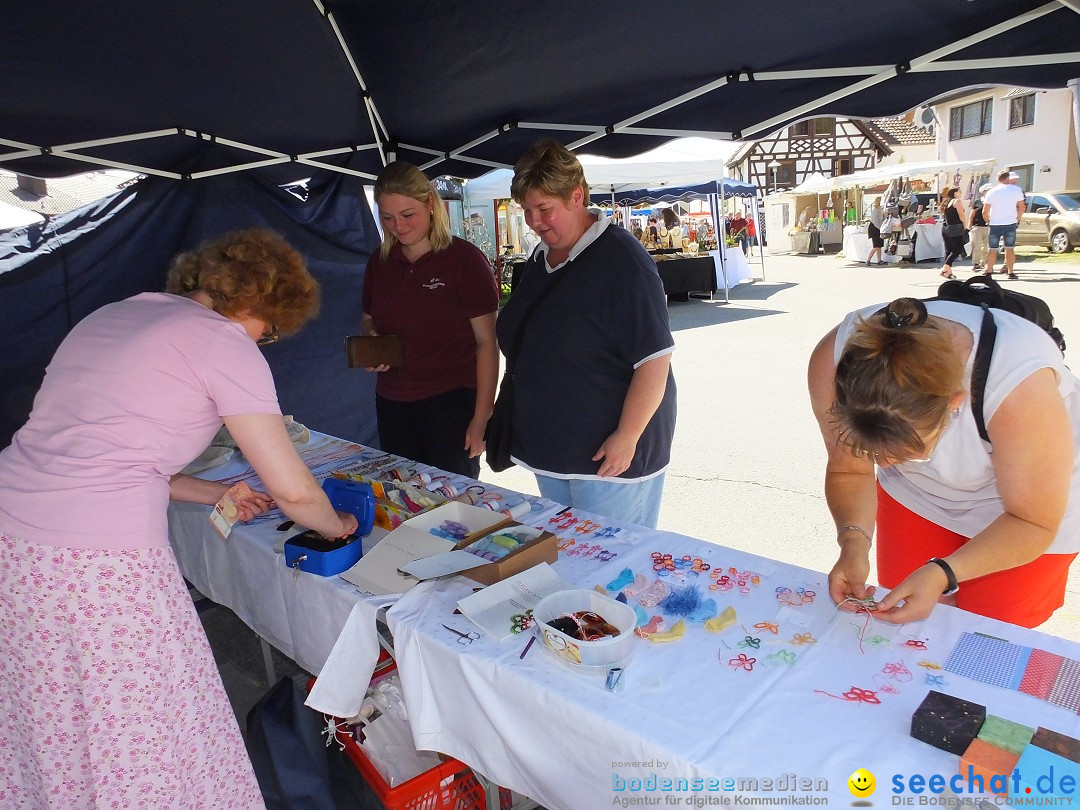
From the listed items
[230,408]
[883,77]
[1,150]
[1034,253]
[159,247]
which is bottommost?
[1034,253]

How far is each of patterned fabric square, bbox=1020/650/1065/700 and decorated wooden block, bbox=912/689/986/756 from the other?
4.9 inches

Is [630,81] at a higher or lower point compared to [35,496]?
higher

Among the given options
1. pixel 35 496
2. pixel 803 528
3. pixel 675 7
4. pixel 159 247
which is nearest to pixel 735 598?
pixel 35 496

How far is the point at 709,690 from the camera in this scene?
108 centimetres

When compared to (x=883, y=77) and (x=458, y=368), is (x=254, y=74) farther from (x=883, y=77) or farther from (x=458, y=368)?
(x=883, y=77)

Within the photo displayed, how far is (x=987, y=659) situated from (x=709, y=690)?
17.1 inches

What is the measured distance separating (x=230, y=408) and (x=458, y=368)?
4.01 feet

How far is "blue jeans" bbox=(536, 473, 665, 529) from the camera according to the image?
195 cm

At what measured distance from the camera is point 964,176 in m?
20.3

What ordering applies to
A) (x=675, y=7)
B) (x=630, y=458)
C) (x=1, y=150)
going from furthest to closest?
(x=1, y=150), (x=675, y=7), (x=630, y=458)

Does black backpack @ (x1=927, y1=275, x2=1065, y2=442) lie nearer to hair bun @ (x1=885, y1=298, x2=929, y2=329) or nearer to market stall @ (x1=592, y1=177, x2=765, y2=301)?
hair bun @ (x1=885, y1=298, x2=929, y2=329)

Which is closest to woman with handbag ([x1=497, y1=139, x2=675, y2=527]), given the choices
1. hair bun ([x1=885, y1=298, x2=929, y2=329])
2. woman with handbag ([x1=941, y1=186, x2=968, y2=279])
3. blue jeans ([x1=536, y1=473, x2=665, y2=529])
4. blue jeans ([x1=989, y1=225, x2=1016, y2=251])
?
blue jeans ([x1=536, y1=473, x2=665, y2=529])

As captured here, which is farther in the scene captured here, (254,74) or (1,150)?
(1,150)

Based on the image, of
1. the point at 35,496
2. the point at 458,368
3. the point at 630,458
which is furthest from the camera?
the point at 458,368
